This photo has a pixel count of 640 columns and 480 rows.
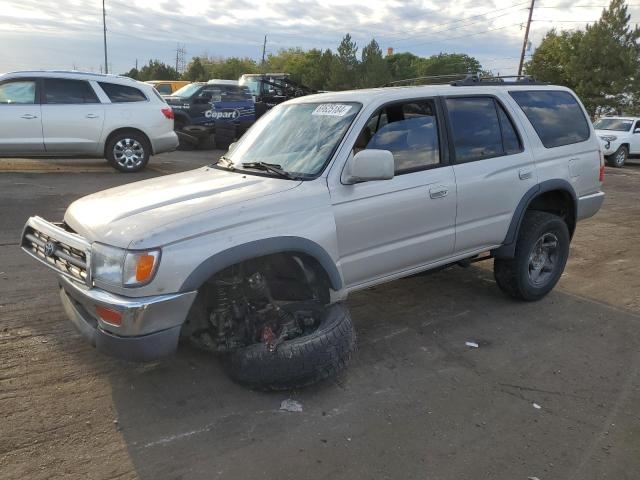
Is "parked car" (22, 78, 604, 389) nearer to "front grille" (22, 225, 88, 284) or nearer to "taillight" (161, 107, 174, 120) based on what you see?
"front grille" (22, 225, 88, 284)

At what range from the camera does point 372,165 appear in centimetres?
344

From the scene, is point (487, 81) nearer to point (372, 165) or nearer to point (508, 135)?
point (508, 135)

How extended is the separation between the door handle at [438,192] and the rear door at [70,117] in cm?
850

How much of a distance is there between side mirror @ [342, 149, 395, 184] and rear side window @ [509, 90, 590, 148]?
6.63 ft

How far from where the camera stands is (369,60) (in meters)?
51.7

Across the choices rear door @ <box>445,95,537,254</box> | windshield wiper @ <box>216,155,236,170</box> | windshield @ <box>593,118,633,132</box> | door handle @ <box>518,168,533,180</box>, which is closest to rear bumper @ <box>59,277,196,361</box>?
windshield wiper @ <box>216,155,236,170</box>

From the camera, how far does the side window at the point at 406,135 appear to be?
155 inches

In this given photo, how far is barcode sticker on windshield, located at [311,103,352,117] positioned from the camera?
3.93 m

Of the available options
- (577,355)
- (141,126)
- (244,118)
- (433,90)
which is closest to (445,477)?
(577,355)

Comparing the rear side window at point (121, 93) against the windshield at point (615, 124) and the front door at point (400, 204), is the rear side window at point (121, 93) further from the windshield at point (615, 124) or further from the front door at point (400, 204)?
the windshield at point (615, 124)

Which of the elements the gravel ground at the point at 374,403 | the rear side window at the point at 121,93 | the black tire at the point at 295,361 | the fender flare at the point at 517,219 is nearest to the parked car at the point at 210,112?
the rear side window at the point at 121,93

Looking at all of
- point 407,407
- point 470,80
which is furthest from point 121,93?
point 407,407

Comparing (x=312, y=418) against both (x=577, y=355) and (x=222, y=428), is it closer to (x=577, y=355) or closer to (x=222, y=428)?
(x=222, y=428)

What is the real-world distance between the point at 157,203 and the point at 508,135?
9.72 feet
